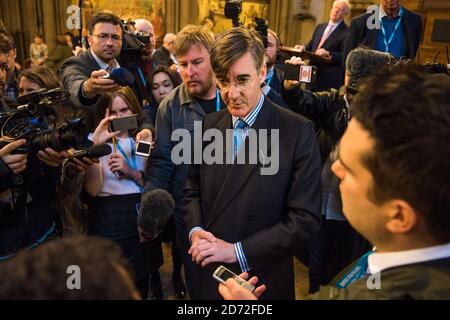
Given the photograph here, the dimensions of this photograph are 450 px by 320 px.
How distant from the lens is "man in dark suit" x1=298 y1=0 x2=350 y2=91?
14.8ft

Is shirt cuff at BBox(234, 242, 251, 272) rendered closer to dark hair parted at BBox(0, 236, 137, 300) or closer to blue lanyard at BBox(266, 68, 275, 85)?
dark hair parted at BBox(0, 236, 137, 300)

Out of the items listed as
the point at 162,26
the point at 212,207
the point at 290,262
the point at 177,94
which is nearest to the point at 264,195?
the point at 212,207

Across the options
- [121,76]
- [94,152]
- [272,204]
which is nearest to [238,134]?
[272,204]

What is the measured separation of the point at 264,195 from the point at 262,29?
6.14 feet

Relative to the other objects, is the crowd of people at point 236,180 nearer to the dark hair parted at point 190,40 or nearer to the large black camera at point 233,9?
the dark hair parted at point 190,40

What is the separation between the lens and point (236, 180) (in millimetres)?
1655

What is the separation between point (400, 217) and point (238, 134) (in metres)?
0.95

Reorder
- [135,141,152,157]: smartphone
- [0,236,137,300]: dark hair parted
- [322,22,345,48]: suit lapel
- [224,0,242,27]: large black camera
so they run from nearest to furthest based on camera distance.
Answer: [0,236,137,300]: dark hair parted < [135,141,152,157]: smartphone < [224,0,242,27]: large black camera < [322,22,345,48]: suit lapel

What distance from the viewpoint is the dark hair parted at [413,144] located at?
0.83 meters

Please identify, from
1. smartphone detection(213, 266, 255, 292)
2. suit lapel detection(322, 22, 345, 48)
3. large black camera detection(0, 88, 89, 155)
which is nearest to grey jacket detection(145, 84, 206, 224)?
large black camera detection(0, 88, 89, 155)

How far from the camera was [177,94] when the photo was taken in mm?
2355

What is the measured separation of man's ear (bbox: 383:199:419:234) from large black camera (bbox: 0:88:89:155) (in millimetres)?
1513

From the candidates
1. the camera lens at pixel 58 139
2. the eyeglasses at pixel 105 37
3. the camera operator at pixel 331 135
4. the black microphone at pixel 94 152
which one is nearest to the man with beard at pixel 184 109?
the black microphone at pixel 94 152

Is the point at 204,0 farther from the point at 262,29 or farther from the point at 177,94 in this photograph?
the point at 177,94
